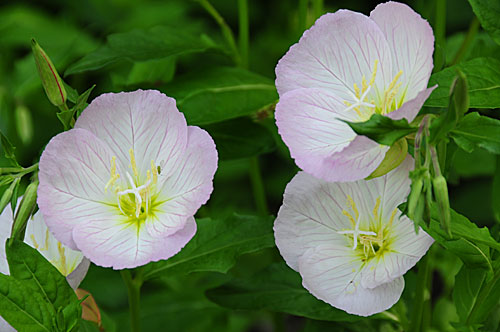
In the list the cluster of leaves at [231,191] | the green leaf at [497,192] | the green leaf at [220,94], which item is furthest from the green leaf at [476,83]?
the green leaf at [220,94]

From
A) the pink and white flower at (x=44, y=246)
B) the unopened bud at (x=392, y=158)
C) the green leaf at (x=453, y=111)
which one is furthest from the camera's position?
the pink and white flower at (x=44, y=246)

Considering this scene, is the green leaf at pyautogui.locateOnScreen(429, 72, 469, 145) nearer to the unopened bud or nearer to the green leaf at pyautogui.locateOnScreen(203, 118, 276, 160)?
the unopened bud

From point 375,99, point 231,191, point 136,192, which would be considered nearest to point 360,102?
point 375,99

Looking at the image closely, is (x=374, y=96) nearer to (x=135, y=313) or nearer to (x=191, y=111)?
(x=191, y=111)

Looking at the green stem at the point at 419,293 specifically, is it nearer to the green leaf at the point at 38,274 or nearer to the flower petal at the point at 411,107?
the flower petal at the point at 411,107

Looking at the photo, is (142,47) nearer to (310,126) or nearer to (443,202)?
(310,126)

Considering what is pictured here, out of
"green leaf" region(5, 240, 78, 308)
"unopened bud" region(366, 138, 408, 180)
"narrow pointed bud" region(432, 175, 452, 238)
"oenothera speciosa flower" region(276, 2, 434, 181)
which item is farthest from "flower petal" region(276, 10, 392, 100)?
"green leaf" region(5, 240, 78, 308)
